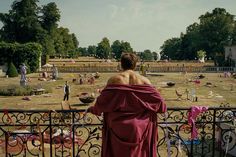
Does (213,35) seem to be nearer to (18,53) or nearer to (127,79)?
(18,53)

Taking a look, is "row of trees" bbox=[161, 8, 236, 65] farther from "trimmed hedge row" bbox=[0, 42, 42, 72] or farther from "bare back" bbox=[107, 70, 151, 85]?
"bare back" bbox=[107, 70, 151, 85]

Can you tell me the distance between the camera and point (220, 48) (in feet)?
309

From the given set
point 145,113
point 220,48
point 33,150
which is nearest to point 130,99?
point 145,113

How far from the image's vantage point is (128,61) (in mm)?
5227

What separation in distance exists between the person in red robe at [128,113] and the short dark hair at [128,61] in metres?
0.11

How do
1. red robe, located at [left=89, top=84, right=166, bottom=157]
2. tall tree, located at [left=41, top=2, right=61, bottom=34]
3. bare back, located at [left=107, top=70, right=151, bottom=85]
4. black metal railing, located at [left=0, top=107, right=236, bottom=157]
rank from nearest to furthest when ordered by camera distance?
1. red robe, located at [left=89, top=84, right=166, bottom=157]
2. bare back, located at [left=107, top=70, right=151, bottom=85]
3. black metal railing, located at [left=0, top=107, right=236, bottom=157]
4. tall tree, located at [left=41, top=2, right=61, bottom=34]

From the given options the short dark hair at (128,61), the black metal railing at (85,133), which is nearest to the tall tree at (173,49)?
the black metal railing at (85,133)

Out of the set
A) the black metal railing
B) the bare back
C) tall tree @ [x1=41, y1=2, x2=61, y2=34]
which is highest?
tall tree @ [x1=41, y1=2, x2=61, y2=34]

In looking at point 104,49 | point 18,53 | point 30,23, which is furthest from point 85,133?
point 104,49

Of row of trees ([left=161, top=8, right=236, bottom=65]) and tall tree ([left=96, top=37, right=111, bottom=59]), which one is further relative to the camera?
tall tree ([left=96, top=37, right=111, bottom=59])

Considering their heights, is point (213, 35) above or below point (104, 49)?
Result: above

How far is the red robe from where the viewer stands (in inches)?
194

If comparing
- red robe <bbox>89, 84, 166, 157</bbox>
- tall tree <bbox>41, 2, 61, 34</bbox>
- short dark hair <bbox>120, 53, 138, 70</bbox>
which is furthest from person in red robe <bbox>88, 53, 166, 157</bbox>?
tall tree <bbox>41, 2, 61, 34</bbox>

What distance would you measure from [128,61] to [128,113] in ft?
2.64
